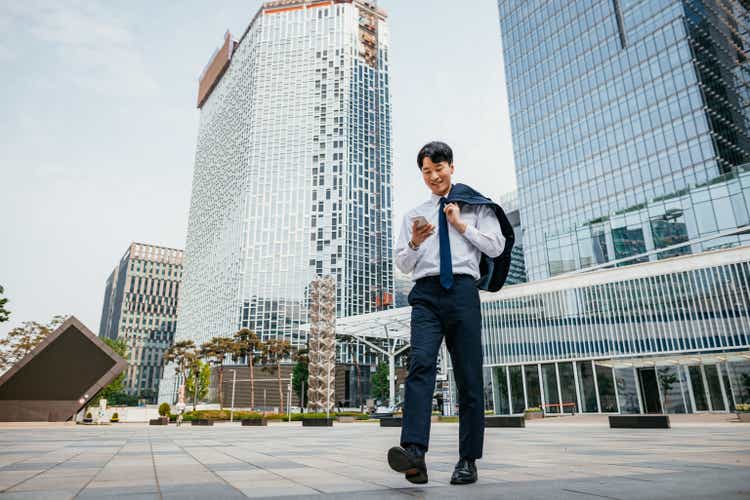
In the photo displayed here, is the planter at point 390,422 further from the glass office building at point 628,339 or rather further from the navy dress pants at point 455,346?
the navy dress pants at point 455,346

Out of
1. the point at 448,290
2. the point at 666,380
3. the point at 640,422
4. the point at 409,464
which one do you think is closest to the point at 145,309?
the point at 666,380

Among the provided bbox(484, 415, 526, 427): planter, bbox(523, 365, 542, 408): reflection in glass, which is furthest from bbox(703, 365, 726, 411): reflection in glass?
bbox(484, 415, 526, 427): planter

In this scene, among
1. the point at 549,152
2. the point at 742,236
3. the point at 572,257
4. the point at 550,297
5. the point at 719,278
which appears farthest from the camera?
the point at 549,152

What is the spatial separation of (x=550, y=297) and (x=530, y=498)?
106 ft

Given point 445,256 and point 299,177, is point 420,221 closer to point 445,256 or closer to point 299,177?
point 445,256

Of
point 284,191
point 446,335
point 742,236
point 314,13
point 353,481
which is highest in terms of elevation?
point 314,13

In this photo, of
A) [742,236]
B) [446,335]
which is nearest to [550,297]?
[742,236]

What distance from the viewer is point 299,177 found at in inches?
2827

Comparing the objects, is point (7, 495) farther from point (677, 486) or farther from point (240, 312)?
point (240, 312)

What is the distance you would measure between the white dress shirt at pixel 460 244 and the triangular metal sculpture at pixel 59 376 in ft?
84.2

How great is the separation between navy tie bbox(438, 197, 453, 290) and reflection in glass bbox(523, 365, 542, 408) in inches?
1270

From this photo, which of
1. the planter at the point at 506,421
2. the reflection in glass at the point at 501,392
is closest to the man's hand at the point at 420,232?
the planter at the point at 506,421

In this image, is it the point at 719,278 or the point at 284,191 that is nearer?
the point at 719,278

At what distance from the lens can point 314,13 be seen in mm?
79500
